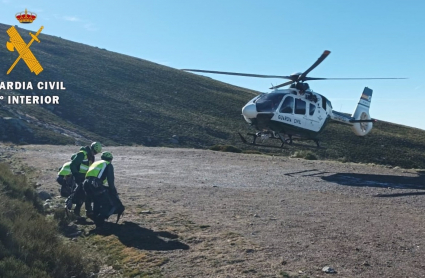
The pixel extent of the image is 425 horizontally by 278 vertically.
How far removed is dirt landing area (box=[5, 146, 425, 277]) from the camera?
7.12 m

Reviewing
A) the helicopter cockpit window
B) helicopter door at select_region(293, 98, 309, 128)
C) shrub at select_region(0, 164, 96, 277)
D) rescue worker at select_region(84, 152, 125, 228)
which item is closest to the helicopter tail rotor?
helicopter door at select_region(293, 98, 309, 128)

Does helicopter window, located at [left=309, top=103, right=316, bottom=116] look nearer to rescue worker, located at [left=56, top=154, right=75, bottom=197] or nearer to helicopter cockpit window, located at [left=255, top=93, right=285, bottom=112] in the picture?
helicopter cockpit window, located at [left=255, top=93, right=285, bottom=112]

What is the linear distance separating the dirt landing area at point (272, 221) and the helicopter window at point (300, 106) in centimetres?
278

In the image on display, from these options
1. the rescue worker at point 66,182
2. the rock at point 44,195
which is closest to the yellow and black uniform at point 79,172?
the rescue worker at point 66,182

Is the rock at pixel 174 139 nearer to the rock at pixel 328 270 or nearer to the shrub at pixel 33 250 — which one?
the shrub at pixel 33 250

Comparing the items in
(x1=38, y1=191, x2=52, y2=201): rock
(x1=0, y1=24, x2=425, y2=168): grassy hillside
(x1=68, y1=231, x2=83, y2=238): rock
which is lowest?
(x1=68, y1=231, x2=83, y2=238): rock

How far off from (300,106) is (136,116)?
115 feet

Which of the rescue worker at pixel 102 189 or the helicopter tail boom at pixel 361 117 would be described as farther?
the helicopter tail boom at pixel 361 117

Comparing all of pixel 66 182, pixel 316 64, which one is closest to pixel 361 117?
pixel 316 64

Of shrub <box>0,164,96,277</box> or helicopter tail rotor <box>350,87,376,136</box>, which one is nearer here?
shrub <box>0,164,96,277</box>

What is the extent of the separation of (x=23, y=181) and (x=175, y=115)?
44.3 meters

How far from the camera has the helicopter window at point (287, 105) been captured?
20.6 meters

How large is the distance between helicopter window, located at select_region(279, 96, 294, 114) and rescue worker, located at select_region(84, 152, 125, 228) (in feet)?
38.6

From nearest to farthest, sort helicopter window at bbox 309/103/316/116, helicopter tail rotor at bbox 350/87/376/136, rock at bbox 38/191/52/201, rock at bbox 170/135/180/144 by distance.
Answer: rock at bbox 38/191/52/201
helicopter window at bbox 309/103/316/116
helicopter tail rotor at bbox 350/87/376/136
rock at bbox 170/135/180/144
